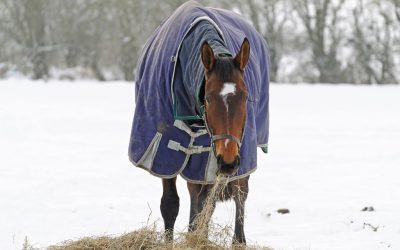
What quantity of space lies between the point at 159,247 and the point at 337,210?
268cm

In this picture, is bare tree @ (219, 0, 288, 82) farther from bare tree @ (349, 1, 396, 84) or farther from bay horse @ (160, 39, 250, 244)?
bay horse @ (160, 39, 250, 244)

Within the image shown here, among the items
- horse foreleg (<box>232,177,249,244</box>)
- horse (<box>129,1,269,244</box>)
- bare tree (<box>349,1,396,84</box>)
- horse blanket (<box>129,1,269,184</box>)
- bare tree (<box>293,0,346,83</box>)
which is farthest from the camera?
bare tree (<box>293,0,346,83</box>)

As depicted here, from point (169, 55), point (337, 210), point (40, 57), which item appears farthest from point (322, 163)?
point (40, 57)

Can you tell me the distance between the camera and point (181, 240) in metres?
4.35

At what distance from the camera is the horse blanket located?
4254 millimetres

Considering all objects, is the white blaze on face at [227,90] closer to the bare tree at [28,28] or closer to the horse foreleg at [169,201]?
the horse foreleg at [169,201]

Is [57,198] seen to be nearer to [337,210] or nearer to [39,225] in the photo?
[39,225]

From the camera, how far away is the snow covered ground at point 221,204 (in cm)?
568

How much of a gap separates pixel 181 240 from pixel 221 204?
2.27m

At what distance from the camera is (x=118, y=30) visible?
4028cm

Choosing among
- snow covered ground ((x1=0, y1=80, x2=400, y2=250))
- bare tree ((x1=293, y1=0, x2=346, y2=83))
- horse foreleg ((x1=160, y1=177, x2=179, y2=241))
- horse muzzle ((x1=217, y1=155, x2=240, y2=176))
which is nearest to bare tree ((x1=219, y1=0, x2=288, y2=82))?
bare tree ((x1=293, y1=0, x2=346, y2=83))

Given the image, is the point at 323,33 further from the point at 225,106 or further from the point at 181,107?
the point at 225,106

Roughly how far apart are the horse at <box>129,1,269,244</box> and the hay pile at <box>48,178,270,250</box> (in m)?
0.11

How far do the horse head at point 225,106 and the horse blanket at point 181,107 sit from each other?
330mm
